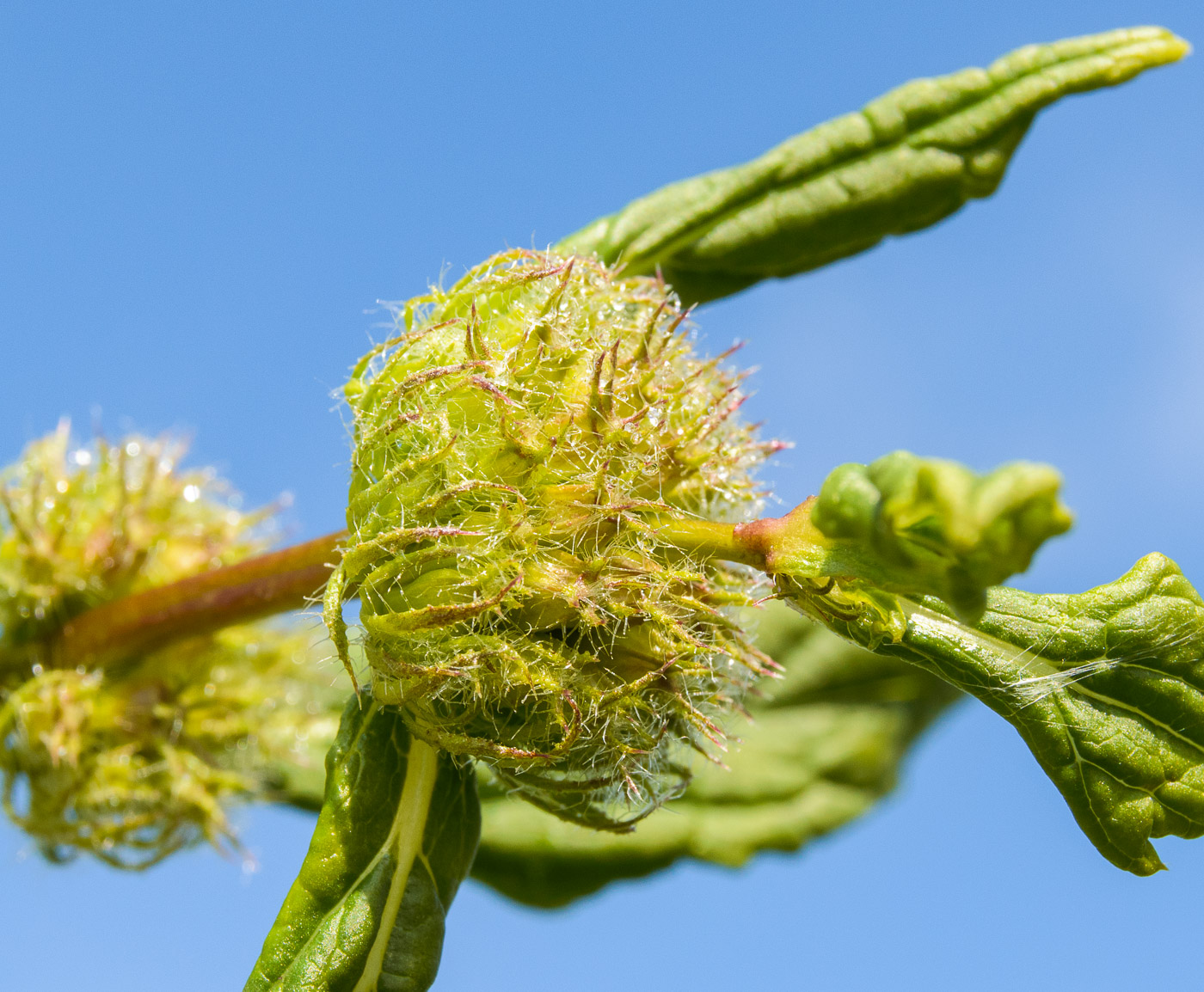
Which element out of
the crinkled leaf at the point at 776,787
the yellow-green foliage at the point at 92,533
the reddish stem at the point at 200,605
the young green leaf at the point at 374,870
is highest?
the yellow-green foliage at the point at 92,533

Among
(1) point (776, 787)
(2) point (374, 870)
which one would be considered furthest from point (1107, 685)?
(1) point (776, 787)

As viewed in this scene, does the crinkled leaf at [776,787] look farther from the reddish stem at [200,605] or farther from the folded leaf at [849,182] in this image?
the folded leaf at [849,182]

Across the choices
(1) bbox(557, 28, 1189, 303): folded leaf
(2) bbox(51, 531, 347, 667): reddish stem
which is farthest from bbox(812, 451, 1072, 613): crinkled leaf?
(1) bbox(557, 28, 1189, 303): folded leaf

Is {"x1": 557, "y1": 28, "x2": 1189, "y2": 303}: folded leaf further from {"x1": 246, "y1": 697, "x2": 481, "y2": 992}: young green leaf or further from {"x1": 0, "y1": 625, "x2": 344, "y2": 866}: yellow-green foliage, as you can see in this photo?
{"x1": 0, "y1": 625, "x2": 344, "y2": 866}: yellow-green foliage

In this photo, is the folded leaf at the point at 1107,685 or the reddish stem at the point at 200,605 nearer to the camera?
the folded leaf at the point at 1107,685

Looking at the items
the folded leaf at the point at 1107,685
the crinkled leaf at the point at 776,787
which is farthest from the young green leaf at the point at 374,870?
the crinkled leaf at the point at 776,787

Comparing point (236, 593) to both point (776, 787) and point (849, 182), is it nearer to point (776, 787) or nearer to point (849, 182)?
point (849, 182)

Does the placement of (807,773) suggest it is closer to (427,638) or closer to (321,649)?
(321,649)

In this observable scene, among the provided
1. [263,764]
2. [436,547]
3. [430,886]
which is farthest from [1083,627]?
[263,764]
